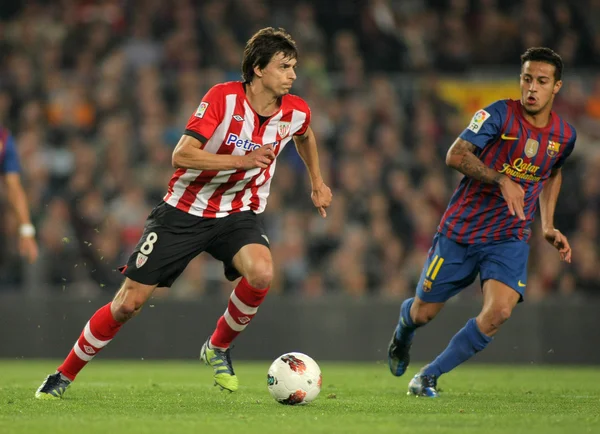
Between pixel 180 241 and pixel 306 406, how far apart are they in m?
1.37

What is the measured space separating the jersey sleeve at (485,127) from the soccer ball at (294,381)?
1966 mm

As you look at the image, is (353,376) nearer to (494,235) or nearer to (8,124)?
(494,235)

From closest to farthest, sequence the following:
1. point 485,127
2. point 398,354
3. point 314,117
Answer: point 485,127
point 398,354
point 314,117

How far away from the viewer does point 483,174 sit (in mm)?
7188

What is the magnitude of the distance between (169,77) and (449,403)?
901 cm

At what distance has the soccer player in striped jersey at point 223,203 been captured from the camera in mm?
6883

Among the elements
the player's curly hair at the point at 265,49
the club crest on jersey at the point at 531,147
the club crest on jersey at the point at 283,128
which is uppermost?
the player's curly hair at the point at 265,49

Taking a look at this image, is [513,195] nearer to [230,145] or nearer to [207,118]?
[230,145]

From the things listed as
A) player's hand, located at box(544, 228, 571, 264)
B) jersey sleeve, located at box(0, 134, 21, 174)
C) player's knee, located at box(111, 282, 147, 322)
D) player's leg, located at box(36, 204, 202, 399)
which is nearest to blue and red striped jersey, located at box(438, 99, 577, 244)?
player's hand, located at box(544, 228, 571, 264)

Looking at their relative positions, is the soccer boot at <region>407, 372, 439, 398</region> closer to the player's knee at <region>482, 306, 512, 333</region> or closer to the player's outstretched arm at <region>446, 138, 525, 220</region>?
the player's knee at <region>482, 306, 512, 333</region>

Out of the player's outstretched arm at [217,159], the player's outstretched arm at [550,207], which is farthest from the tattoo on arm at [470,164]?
the player's outstretched arm at [217,159]

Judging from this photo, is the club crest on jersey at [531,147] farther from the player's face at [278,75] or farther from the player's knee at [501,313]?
the player's face at [278,75]

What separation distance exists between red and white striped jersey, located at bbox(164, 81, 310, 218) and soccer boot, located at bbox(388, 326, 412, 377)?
65.2 inches

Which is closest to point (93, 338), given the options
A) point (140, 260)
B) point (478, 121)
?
point (140, 260)
